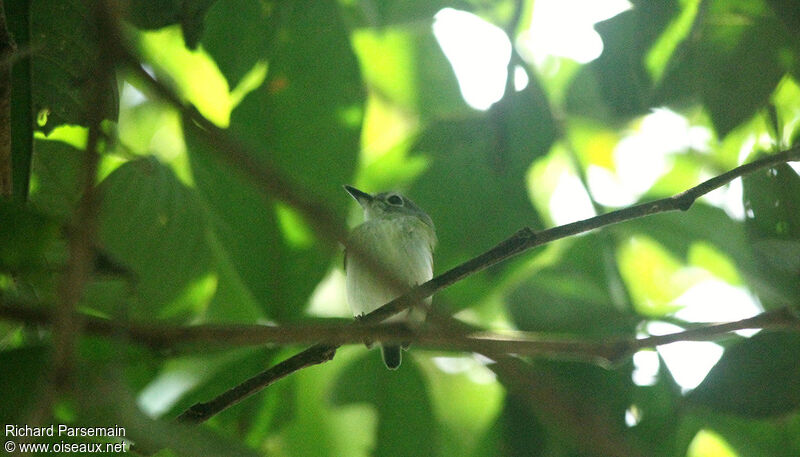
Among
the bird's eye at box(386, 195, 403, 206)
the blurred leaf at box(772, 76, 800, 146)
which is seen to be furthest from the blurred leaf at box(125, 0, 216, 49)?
the bird's eye at box(386, 195, 403, 206)

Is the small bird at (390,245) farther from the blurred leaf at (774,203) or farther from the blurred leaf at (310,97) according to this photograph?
the blurred leaf at (774,203)

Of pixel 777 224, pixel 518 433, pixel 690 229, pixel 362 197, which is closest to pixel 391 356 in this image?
pixel 518 433

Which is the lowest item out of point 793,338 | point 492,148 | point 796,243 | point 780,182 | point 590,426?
point 590,426

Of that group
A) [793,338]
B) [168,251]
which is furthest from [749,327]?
[168,251]

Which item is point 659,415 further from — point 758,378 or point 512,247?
point 512,247

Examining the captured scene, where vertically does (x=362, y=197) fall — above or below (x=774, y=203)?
above

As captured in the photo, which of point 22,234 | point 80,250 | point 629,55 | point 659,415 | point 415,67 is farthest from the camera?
point 415,67

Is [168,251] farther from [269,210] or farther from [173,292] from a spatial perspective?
[269,210]
